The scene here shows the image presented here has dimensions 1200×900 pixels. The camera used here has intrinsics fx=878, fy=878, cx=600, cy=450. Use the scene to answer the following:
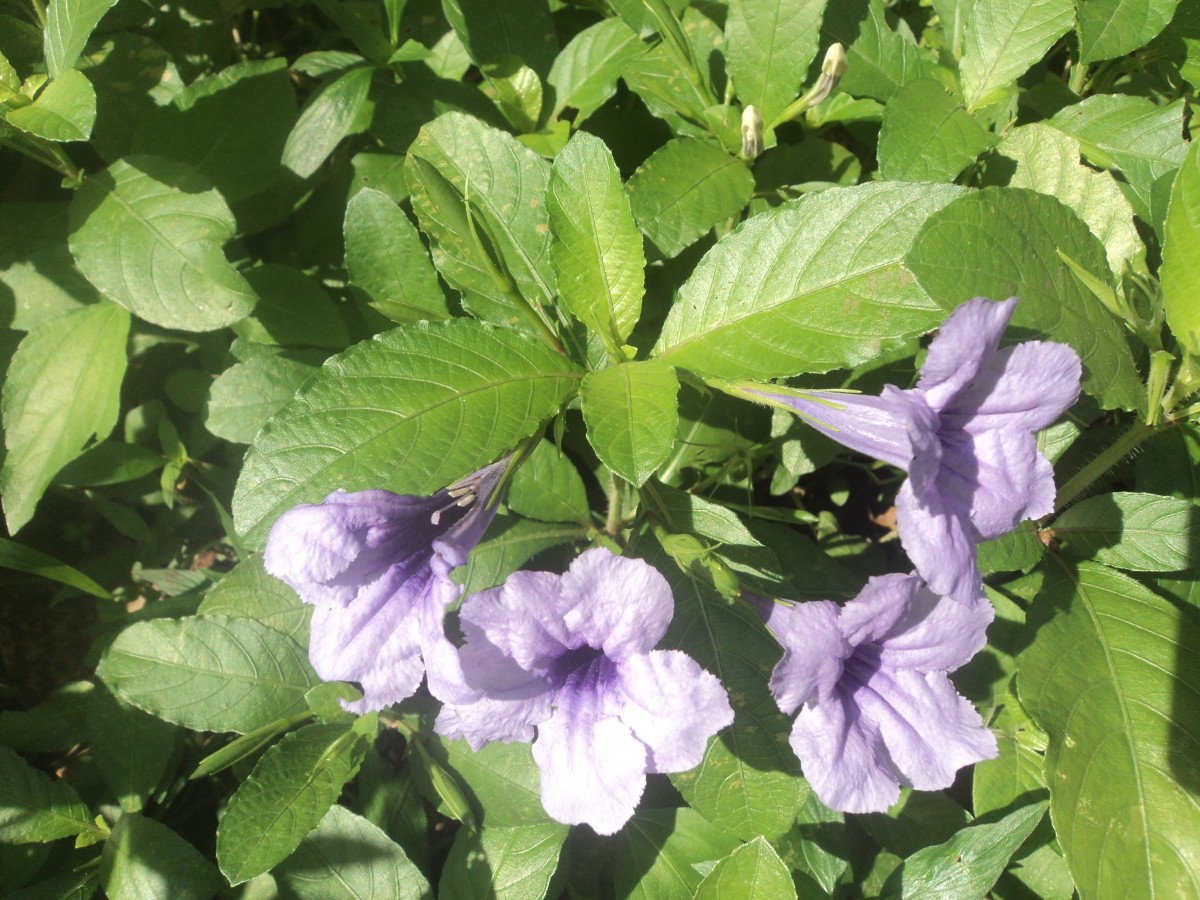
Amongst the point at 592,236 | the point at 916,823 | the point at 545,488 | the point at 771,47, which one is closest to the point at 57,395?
the point at 545,488

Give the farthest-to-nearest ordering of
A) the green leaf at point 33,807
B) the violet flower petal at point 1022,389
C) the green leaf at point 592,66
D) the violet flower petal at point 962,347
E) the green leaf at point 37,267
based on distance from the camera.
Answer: the green leaf at point 37,267
the green leaf at point 592,66
the green leaf at point 33,807
the violet flower petal at point 1022,389
the violet flower petal at point 962,347

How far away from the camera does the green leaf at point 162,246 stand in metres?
2.12

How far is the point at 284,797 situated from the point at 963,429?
5.35 ft

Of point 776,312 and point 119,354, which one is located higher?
point 776,312

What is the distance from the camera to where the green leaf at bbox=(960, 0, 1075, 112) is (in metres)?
2.06

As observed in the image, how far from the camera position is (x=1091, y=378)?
1629 mm

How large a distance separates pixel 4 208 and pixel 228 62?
2.66 ft

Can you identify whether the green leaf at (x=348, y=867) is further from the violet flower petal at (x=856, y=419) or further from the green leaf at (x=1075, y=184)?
the green leaf at (x=1075, y=184)

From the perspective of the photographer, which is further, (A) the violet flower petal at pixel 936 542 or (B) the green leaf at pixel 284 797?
(B) the green leaf at pixel 284 797

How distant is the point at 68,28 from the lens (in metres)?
1.97

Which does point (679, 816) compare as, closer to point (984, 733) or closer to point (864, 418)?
point (984, 733)

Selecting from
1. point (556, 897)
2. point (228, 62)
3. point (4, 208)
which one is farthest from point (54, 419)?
point (556, 897)

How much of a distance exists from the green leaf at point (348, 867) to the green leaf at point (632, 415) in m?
1.27

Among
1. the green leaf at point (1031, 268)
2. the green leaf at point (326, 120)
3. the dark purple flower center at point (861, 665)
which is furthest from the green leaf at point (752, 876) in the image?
the green leaf at point (326, 120)
